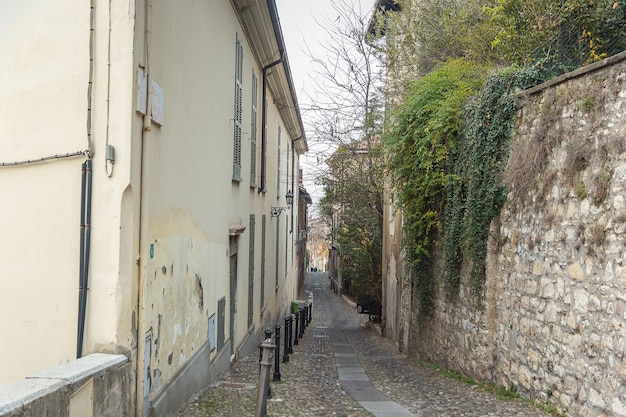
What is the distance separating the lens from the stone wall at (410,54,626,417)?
5074mm

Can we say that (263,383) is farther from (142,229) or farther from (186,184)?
(186,184)

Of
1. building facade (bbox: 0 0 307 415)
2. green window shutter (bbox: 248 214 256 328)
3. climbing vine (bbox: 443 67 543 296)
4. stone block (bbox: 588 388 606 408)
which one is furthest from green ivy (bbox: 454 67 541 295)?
green window shutter (bbox: 248 214 256 328)

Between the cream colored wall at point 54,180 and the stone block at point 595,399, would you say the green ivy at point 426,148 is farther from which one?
the cream colored wall at point 54,180

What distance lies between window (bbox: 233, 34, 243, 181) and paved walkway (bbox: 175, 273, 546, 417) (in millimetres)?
3340

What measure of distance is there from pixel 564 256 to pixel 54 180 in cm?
499

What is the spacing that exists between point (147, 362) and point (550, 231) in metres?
4.44

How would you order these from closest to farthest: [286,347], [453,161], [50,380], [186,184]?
[50,380] → [186,184] → [453,161] → [286,347]

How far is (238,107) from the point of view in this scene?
9.69 meters

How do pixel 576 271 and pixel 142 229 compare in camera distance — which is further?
pixel 576 271

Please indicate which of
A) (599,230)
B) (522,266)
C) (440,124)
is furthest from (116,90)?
(440,124)

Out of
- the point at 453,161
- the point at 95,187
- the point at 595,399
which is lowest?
the point at 595,399

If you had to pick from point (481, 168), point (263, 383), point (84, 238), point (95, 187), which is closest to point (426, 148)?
point (481, 168)

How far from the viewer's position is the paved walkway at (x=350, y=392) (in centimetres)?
637

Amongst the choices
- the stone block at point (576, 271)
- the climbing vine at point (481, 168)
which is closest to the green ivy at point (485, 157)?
the climbing vine at point (481, 168)
